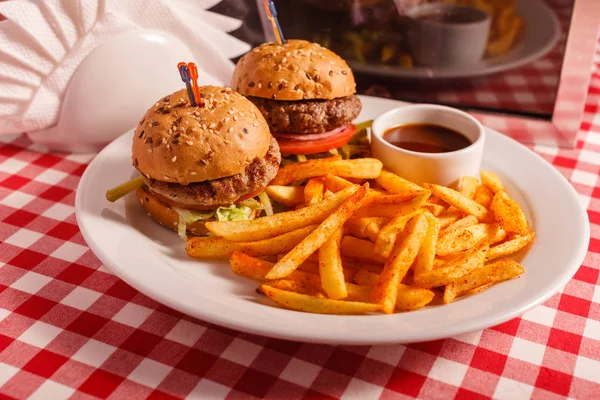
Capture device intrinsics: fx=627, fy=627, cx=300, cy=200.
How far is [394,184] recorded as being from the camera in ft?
10.0

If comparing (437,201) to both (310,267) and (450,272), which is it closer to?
(450,272)

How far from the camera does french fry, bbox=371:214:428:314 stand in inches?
92.2

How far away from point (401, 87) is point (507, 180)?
1.36 metres

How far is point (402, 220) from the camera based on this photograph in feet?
8.80

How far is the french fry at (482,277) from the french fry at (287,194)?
3.12 ft

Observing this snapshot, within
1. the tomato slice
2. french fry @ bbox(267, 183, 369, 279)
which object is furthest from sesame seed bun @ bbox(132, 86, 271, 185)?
french fry @ bbox(267, 183, 369, 279)

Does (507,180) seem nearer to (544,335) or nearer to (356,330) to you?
(544,335)

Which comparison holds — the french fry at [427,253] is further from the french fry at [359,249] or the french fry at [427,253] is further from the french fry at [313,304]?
the french fry at [313,304]

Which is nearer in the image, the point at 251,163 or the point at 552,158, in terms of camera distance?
the point at 251,163

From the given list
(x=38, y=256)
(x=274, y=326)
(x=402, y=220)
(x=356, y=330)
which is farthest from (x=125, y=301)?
(x=402, y=220)

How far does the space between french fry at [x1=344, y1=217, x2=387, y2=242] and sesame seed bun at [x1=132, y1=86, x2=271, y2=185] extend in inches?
22.4

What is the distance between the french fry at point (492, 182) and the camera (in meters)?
3.12

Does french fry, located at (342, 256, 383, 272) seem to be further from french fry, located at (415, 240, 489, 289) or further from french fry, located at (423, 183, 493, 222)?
french fry, located at (423, 183, 493, 222)

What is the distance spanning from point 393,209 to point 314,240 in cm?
44
